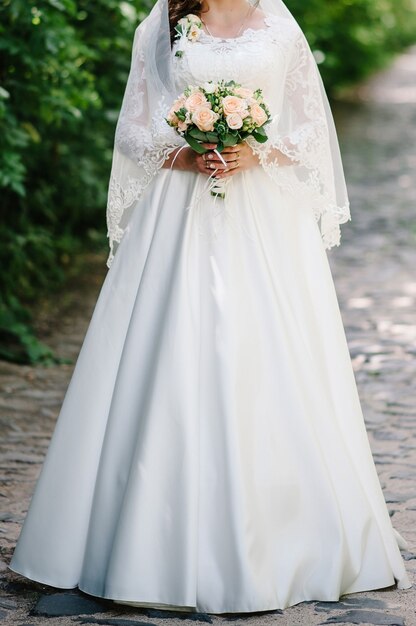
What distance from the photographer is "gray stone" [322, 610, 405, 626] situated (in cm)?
370

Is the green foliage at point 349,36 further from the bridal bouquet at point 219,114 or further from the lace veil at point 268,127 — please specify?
the bridal bouquet at point 219,114

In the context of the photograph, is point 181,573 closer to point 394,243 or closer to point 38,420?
point 38,420

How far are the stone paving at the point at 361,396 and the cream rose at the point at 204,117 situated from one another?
5.76ft

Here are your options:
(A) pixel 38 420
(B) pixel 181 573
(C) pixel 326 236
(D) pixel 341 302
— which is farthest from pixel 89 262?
(B) pixel 181 573

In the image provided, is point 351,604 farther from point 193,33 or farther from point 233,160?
point 193,33

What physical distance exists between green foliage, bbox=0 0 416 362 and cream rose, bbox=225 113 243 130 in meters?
2.69

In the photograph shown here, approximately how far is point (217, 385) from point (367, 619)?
99 cm

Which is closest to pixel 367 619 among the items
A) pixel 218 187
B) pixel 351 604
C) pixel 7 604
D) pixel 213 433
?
pixel 351 604

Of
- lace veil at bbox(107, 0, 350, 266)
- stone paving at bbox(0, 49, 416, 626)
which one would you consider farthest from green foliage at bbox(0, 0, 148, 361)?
lace veil at bbox(107, 0, 350, 266)

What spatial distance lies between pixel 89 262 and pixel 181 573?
738 centimetres

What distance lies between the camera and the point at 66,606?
12.7ft

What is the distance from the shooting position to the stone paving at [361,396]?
3.79 metres

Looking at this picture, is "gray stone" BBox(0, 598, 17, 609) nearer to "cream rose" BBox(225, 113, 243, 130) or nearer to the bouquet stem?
the bouquet stem

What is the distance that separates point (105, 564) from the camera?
3893 mm
